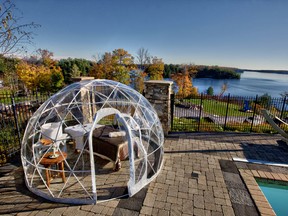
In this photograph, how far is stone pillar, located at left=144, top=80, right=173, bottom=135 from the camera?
662cm

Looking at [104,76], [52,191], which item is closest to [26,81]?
[104,76]

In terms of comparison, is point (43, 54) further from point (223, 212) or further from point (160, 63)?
point (223, 212)

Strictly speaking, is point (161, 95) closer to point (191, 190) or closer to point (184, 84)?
point (191, 190)

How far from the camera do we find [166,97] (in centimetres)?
668

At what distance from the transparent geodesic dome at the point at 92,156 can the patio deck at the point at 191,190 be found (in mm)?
219

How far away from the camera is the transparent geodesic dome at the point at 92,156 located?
3.59 m

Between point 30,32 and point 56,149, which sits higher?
point 30,32

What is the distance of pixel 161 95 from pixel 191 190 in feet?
12.5

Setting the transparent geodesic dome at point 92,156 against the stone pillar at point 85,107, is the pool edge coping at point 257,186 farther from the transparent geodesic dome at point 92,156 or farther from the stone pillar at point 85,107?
the stone pillar at point 85,107

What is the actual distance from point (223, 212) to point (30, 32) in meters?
7.86

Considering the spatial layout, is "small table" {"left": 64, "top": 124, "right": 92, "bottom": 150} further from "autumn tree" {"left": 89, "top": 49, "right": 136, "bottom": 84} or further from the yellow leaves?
the yellow leaves

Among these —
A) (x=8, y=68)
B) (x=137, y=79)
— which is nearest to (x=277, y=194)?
(x=8, y=68)

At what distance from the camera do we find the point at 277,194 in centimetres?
395

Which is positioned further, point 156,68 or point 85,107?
point 156,68
